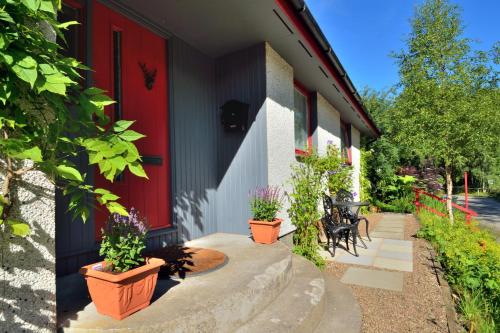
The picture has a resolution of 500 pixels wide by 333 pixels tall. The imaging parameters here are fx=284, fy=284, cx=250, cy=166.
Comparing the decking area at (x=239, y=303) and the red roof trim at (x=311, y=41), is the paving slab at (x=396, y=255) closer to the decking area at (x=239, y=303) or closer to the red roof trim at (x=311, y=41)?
the decking area at (x=239, y=303)

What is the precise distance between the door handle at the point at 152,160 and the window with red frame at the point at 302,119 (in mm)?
3035

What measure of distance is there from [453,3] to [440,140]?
12.2 ft

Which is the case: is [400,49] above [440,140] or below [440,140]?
above

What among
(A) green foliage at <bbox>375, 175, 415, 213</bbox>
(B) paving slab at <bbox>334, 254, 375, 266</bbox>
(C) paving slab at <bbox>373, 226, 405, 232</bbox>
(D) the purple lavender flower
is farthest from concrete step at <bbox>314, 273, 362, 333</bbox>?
(A) green foliage at <bbox>375, 175, 415, 213</bbox>

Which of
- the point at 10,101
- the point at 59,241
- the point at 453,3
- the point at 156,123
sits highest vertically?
the point at 453,3

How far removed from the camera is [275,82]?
4.76 metres

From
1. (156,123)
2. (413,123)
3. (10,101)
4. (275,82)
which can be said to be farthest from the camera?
(413,123)

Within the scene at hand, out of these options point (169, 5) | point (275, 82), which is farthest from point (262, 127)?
point (169, 5)

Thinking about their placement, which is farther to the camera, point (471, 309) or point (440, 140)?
point (440, 140)

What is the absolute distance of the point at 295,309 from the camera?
247 cm

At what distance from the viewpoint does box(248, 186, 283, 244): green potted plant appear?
3.85 m

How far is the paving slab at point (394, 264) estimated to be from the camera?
4352mm

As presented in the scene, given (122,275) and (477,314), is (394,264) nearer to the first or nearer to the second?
(477,314)

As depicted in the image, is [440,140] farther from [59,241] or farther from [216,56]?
[59,241]
